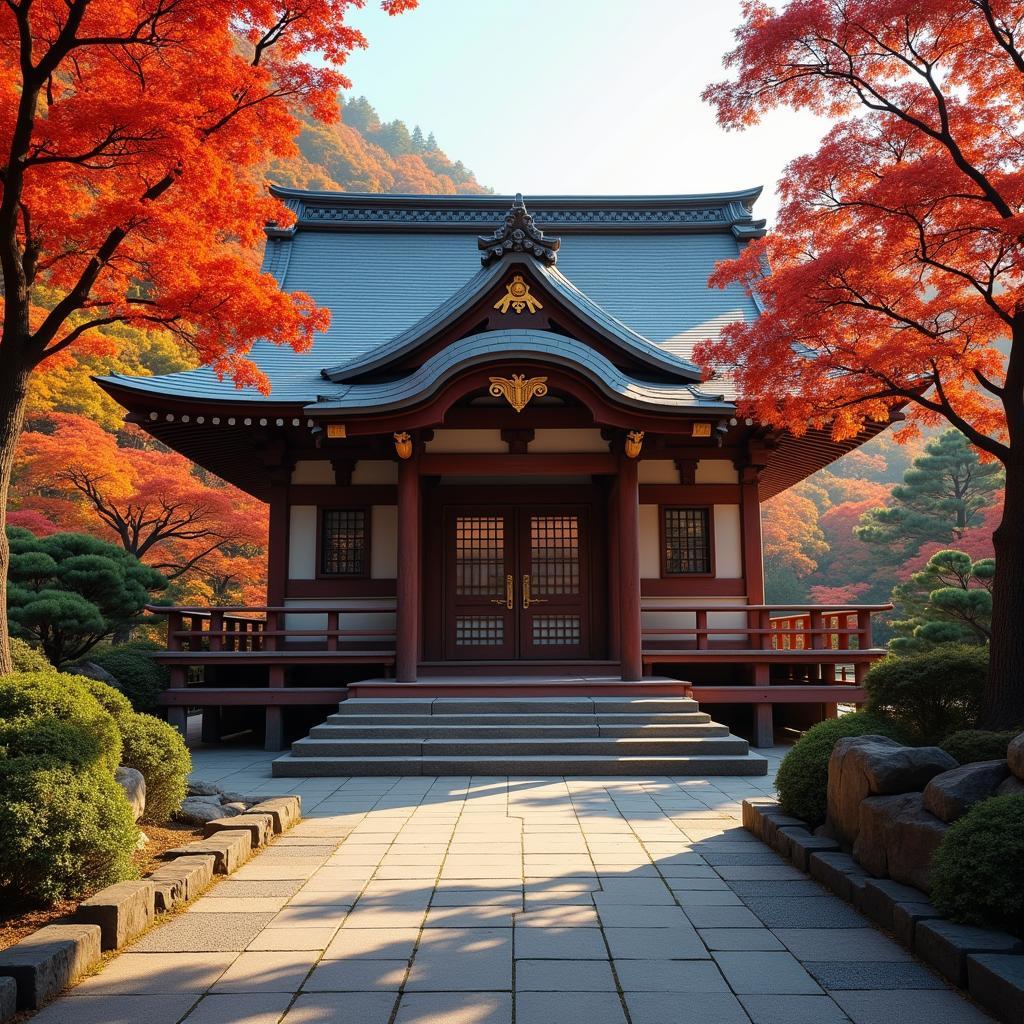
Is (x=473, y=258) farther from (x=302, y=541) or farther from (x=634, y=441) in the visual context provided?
(x=634, y=441)

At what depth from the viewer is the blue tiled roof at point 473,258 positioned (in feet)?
50.6

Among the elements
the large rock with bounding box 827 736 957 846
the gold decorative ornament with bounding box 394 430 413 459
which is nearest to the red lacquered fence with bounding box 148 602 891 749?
the gold decorative ornament with bounding box 394 430 413 459

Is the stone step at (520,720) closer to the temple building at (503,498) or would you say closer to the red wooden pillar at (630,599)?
the temple building at (503,498)

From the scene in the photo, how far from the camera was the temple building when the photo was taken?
10953 mm

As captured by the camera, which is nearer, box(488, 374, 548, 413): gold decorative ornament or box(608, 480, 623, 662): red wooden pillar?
box(488, 374, 548, 413): gold decorative ornament

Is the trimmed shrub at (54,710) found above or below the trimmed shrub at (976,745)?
above

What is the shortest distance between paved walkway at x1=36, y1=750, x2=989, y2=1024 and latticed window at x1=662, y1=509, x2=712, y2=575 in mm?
6798

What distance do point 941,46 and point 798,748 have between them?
5976 mm

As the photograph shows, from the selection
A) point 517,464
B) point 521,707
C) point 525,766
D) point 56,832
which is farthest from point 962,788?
point 517,464

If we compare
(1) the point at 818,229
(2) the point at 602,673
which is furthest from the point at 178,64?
(2) the point at 602,673

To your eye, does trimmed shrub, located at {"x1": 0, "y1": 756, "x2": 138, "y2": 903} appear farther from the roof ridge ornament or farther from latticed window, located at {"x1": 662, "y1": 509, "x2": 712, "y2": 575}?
latticed window, located at {"x1": 662, "y1": 509, "x2": 712, "y2": 575}

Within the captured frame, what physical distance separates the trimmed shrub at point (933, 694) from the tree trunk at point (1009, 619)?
0.84 feet

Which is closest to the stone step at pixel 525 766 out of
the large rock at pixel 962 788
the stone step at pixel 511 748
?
the stone step at pixel 511 748

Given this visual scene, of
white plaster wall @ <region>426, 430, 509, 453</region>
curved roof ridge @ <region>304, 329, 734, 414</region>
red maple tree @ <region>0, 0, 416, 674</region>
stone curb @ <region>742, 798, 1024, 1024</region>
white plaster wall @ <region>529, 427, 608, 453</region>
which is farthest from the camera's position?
white plaster wall @ <region>426, 430, 509, 453</region>
